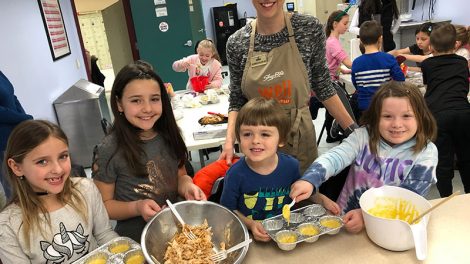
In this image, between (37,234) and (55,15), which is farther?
(55,15)

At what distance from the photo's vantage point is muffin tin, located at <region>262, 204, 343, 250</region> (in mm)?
1041

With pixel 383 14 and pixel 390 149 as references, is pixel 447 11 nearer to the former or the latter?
pixel 383 14

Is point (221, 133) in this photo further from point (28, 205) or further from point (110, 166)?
point (28, 205)

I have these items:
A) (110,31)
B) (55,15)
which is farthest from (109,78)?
(55,15)

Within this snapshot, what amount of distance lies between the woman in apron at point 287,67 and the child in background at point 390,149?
0.84 feet

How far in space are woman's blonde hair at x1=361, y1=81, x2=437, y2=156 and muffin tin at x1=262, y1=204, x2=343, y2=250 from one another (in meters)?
0.40

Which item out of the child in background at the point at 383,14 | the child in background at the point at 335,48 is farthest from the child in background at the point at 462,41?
the child in background at the point at 383,14

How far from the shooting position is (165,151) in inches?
60.4

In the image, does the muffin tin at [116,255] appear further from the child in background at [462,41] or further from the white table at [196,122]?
the child in background at [462,41]

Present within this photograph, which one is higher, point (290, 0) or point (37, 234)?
point (290, 0)

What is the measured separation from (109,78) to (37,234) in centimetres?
963

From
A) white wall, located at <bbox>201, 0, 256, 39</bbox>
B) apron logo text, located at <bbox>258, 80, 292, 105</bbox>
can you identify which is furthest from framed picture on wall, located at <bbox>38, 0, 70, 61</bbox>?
white wall, located at <bbox>201, 0, 256, 39</bbox>

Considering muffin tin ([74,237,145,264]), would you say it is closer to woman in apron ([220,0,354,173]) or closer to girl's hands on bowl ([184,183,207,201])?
girl's hands on bowl ([184,183,207,201])

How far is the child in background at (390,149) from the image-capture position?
1247 millimetres
